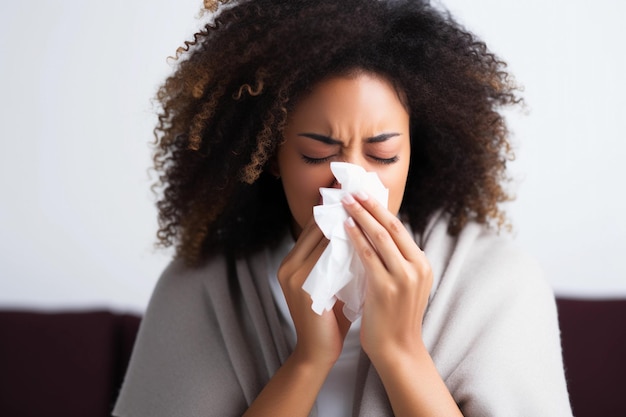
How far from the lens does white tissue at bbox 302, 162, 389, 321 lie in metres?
1.40

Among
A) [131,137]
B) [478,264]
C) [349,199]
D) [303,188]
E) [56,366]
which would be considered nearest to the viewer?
[349,199]

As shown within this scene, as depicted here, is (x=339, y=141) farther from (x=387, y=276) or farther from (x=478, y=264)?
(x=478, y=264)

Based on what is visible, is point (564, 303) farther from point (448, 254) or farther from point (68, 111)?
point (68, 111)

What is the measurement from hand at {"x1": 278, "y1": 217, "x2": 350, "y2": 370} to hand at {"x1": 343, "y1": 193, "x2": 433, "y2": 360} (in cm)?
7

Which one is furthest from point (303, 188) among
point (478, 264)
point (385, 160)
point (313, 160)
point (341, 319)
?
point (478, 264)

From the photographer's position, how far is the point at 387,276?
1.40m

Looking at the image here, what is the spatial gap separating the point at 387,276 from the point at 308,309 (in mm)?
163

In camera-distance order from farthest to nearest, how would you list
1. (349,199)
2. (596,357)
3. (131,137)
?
(131,137), (596,357), (349,199)

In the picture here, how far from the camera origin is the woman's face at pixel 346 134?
1.44 meters

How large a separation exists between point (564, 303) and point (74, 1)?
1.62 meters

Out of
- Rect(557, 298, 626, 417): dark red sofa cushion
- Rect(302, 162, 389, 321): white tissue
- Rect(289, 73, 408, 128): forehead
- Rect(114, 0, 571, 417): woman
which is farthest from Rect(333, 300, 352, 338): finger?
Rect(557, 298, 626, 417): dark red sofa cushion

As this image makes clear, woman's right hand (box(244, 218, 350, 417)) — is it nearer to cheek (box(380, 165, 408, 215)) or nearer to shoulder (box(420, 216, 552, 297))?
cheek (box(380, 165, 408, 215))

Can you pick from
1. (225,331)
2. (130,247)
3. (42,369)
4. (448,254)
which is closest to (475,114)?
(448,254)

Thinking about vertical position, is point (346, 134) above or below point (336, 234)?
above
